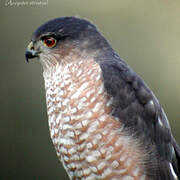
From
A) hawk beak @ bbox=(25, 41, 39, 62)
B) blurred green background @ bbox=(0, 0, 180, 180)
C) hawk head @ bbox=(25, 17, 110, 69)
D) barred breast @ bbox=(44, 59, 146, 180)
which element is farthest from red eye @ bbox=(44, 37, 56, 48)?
blurred green background @ bbox=(0, 0, 180, 180)

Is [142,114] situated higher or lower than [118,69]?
lower

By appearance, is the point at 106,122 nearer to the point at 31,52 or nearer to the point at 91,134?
the point at 91,134

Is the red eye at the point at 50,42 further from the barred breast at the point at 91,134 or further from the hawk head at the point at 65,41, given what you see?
the barred breast at the point at 91,134

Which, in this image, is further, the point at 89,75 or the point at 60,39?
the point at 60,39

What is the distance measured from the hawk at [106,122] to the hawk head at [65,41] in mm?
21

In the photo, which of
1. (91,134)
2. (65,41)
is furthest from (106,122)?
(65,41)

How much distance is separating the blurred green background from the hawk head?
378 cm

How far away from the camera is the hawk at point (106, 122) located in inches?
122

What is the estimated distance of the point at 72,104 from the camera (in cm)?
320

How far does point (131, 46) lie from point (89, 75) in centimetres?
473

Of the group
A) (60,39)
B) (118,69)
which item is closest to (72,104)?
(118,69)

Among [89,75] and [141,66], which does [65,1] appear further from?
[89,75]

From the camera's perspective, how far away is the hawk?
3.10m

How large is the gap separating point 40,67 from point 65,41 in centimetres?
405
